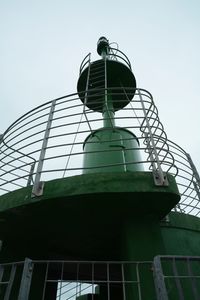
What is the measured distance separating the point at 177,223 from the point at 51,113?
2599mm

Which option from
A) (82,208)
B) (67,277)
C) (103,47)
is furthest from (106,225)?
(103,47)

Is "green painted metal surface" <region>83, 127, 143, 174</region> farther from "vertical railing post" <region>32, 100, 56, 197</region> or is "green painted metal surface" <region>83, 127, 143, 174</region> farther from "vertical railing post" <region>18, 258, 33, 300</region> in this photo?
"vertical railing post" <region>18, 258, 33, 300</region>

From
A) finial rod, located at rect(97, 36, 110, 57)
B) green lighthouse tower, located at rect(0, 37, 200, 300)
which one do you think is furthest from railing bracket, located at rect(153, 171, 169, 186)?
finial rod, located at rect(97, 36, 110, 57)

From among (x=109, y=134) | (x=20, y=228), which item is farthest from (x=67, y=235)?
(x=109, y=134)

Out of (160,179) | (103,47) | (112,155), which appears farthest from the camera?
(103,47)

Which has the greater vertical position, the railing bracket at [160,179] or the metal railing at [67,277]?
the railing bracket at [160,179]

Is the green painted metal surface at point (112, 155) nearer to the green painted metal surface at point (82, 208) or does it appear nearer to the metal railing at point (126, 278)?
the green painted metal surface at point (82, 208)

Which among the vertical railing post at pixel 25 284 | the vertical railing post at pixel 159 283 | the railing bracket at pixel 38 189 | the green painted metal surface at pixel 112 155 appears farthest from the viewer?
the green painted metal surface at pixel 112 155

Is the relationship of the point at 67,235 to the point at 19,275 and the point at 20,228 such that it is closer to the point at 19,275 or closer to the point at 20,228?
the point at 20,228

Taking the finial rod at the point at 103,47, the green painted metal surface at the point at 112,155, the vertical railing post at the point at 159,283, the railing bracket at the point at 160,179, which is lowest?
the vertical railing post at the point at 159,283

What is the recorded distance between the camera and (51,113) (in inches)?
157

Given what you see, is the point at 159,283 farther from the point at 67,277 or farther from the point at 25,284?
the point at 67,277

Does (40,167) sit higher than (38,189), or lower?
higher

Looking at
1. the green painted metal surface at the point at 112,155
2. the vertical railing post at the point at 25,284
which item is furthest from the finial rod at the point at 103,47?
the vertical railing post at the point at 25,284
